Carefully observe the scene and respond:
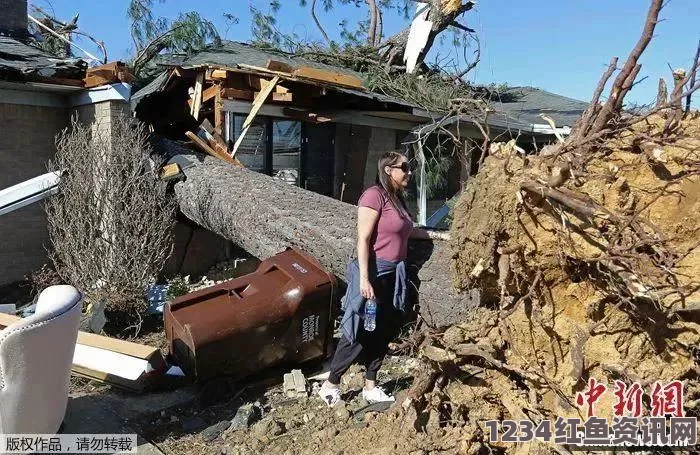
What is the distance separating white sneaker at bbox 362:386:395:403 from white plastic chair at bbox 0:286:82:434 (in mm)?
1982

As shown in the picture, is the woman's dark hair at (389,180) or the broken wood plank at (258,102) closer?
the woman's dark hair at (389,180)

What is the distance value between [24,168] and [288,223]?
426 cm

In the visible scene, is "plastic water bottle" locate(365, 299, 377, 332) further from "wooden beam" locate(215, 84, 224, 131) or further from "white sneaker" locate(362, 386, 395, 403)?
"wooden beam" locate(215, 84, 224, 131)

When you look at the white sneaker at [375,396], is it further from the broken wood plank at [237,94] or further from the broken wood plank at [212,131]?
the broken wood plank at [237,94]

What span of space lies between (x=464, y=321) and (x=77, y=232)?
428 centimetres

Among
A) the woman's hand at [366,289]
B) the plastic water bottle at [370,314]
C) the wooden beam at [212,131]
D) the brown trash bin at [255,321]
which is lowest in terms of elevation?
the brown trash bin at [255,321]

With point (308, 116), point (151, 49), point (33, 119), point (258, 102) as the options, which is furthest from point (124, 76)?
point (151, 49)

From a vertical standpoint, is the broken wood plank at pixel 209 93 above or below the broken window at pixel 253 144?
above

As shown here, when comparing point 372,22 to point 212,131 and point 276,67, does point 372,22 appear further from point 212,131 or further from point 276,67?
point 212,131

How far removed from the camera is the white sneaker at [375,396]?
4125 mm

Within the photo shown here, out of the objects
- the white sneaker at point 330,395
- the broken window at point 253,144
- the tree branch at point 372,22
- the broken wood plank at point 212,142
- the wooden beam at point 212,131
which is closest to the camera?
the white sneaker at point 330,395

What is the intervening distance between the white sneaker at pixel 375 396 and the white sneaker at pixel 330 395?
0.70 feet

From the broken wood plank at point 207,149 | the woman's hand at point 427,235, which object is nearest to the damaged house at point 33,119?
the broken wood plank at point 207,149

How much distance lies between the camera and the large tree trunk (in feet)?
13.1
